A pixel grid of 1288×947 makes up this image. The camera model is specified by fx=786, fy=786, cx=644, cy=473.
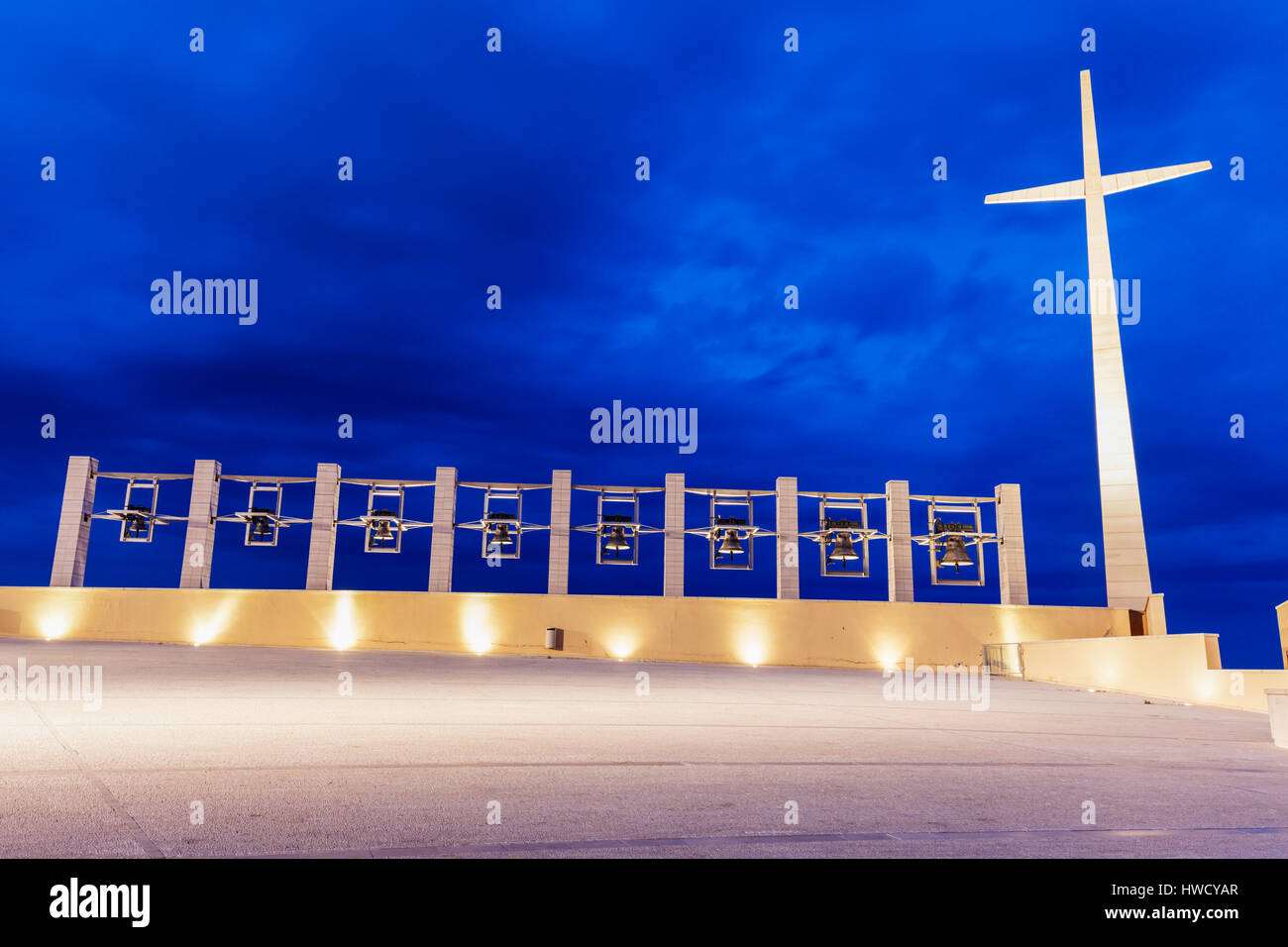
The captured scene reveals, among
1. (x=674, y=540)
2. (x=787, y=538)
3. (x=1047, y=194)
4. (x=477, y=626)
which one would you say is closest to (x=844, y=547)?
(x=787, y=538)

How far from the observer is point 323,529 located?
28672 millimetres

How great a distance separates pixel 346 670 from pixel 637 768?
37.1ft

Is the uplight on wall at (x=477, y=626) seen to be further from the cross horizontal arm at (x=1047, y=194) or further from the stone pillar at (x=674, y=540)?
the cross horizontal arm at (x=1047, y=194)

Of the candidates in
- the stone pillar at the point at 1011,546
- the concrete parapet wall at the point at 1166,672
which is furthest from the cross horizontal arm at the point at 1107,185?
the concrete parapet wall at the point at 1166,672

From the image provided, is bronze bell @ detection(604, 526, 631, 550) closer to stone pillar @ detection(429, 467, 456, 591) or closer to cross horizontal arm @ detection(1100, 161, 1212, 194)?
stone pillar @ detection(429, 467, 456, 591)

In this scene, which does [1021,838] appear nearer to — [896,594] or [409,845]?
[409,845]

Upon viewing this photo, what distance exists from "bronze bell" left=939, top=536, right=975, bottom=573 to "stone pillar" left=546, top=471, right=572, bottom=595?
41.3 feet

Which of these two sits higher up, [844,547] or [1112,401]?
[1112,401]

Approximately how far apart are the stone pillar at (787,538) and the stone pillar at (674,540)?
3.58 meters

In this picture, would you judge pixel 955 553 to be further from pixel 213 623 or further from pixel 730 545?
pixel 213 623

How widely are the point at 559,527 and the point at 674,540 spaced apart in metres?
4.20

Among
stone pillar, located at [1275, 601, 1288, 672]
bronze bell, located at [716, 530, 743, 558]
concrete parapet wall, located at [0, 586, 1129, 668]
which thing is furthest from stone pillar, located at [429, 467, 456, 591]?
stone pillar, located at [1275, 601, 1288, 672]

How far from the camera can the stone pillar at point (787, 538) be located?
91.4 feet
